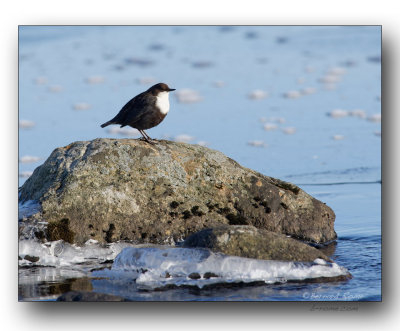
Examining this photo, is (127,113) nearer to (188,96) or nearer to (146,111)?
(146,111)

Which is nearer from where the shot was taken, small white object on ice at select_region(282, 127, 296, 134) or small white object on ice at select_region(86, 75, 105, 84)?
small white object on ice at select_region(282, 127, 296, 134)

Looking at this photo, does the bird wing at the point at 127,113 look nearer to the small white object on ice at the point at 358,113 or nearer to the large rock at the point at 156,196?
the large rock at the point at 156,196

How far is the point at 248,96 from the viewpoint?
1030 cm

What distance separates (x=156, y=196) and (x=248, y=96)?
4457 millimetres

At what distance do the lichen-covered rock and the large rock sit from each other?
64 centimetres

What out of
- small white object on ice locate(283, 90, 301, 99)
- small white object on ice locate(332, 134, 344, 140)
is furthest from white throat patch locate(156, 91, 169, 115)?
small white object on ice locate(283, 90, 301, 99)

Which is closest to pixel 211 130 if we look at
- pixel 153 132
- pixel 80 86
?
pixel 153 132

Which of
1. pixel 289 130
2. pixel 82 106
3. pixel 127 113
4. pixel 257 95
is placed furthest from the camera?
pixel 257 95

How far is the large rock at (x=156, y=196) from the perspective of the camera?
6055mm

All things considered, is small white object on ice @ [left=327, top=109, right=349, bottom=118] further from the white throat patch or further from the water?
the white throat patch

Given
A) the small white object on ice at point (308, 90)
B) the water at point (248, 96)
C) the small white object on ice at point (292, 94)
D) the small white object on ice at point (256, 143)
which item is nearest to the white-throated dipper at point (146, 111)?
the water at point (248, 96)

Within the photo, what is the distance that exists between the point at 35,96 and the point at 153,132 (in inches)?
74.2

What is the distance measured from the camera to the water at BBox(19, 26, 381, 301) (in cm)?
809

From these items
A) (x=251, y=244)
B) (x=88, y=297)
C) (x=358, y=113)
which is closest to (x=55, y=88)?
(x=358, y=113)
